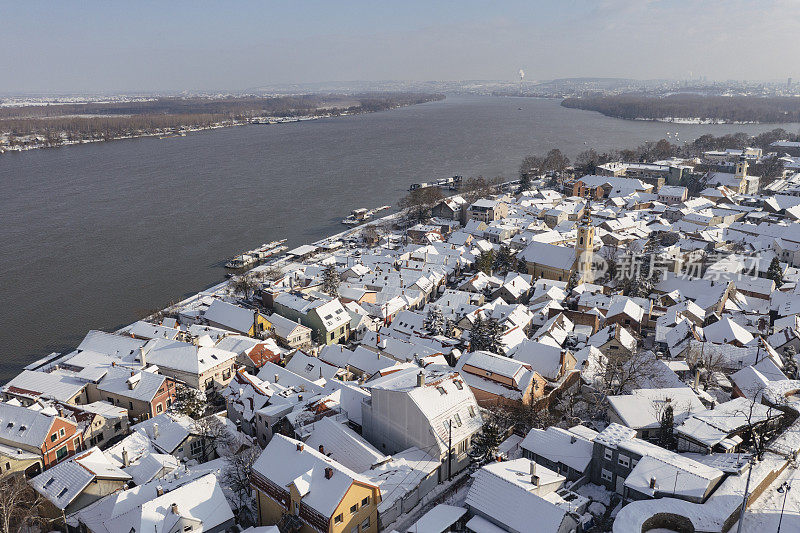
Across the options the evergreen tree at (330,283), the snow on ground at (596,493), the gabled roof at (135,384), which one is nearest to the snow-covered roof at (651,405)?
the snow on ground at (596,493)

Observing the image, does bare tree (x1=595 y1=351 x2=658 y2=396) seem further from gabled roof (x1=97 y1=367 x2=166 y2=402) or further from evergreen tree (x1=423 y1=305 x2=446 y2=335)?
gabled roof (x1=97 y1=367 x2=166 y2=402)

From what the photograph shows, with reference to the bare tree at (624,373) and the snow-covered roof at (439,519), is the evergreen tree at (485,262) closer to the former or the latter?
the bare tree at (624,373)

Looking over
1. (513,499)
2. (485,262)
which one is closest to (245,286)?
(485,262)

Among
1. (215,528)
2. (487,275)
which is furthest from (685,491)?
(487,275)

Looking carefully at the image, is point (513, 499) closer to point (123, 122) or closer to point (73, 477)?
point (73, 477)

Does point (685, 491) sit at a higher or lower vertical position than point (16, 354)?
higher

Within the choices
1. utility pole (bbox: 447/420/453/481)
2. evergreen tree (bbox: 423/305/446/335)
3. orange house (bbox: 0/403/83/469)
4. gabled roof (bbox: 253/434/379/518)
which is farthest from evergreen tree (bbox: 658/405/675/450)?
orange house (bbox: 0/403/83/469)

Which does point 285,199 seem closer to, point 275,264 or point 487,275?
point 275,264

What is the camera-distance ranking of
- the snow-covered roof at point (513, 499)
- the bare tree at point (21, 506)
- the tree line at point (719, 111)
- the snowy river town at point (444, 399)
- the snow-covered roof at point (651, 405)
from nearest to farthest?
the snow-covered roof at point (513, 499) → the snowy river town at point (444, 399) → the bare tree at point (21, 506) → the snow-covered roof at point (651, 405) → the tree line at point (719, 111)
